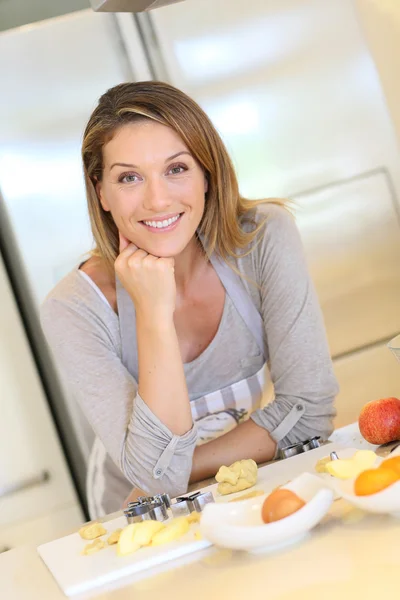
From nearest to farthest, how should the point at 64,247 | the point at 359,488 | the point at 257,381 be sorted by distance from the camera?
the point at 359,488 < the point at 257,381 < the point at 64,247

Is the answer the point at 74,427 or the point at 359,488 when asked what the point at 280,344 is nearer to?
the point at 359,488

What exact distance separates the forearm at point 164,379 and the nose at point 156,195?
0.20 metres

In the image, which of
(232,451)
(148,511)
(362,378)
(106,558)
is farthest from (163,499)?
(362,378)

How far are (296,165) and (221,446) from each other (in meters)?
1.31

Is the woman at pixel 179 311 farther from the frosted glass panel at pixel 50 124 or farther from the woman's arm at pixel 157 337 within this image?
the frosted glass panel at pixel 50 124

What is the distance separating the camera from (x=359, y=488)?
2.76ft

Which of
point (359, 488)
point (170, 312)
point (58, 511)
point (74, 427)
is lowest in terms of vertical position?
point (58, 511)

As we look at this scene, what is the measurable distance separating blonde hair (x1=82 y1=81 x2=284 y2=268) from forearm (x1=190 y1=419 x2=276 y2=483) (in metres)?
0.35

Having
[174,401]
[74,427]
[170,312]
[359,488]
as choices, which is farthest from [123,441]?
[74,427]

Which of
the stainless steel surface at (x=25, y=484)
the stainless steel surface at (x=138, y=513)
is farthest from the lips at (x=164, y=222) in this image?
Result: the stainless steel surface at (x=25, y=484)

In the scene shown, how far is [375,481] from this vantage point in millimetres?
829

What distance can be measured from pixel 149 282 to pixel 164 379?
180 millimetres

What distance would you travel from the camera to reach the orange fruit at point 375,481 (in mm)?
821

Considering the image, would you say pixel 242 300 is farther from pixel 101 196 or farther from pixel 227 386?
pixel 101 196
